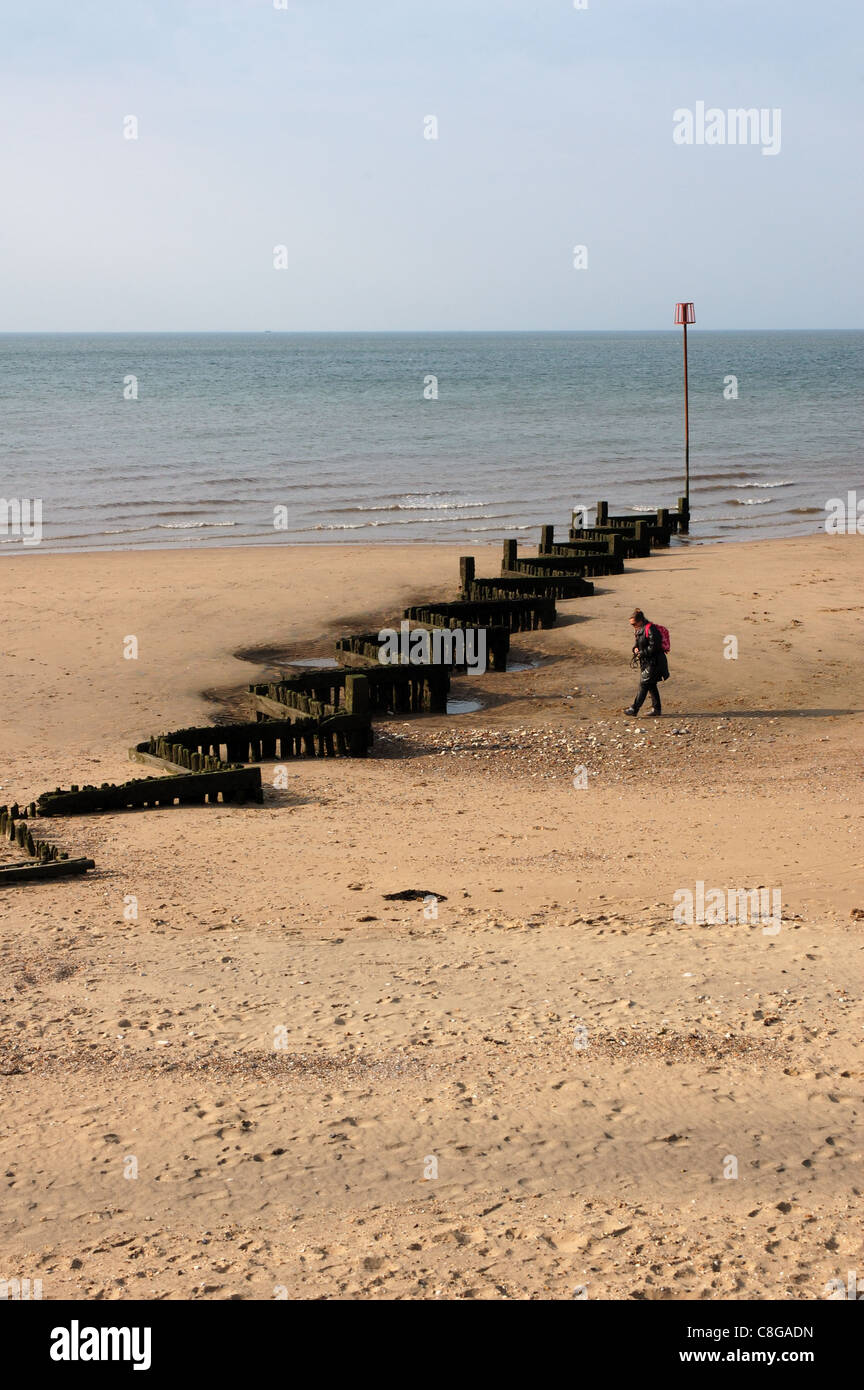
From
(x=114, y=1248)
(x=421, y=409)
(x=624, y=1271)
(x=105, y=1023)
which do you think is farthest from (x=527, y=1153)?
(x=421, y=409)

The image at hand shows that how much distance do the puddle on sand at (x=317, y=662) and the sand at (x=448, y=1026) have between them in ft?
12.0

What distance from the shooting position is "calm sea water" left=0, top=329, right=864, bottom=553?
38.9 m

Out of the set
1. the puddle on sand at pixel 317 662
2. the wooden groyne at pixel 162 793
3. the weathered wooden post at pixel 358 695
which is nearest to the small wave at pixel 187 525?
the puddle on sand at pixel 317 662

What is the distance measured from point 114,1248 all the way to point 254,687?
1140 centimetres

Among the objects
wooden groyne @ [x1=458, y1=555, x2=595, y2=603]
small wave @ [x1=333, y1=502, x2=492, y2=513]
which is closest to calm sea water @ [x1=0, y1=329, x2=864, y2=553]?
small wave @ [x1=333, y1=502, x2=492, y2=513]

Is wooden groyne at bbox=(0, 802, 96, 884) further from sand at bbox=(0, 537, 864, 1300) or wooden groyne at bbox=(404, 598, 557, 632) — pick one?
wooden groyne at bbox=(404, 598, 557, 632)

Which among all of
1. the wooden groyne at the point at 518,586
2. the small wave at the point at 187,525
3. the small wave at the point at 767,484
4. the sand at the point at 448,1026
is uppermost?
the small wave at the point at 767,484

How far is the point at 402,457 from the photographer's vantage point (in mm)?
57125

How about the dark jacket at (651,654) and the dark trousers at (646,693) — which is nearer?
the dark jacket at (651,654)

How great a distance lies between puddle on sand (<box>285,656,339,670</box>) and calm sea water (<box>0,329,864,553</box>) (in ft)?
49.5

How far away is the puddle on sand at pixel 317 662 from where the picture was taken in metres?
19.6

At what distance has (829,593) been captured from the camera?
24.4 meters

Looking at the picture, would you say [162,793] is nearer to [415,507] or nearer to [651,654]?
[651,654]

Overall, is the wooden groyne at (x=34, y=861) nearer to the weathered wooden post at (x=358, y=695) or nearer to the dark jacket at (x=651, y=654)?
the weathered wooden post at (x=358, y=695)
